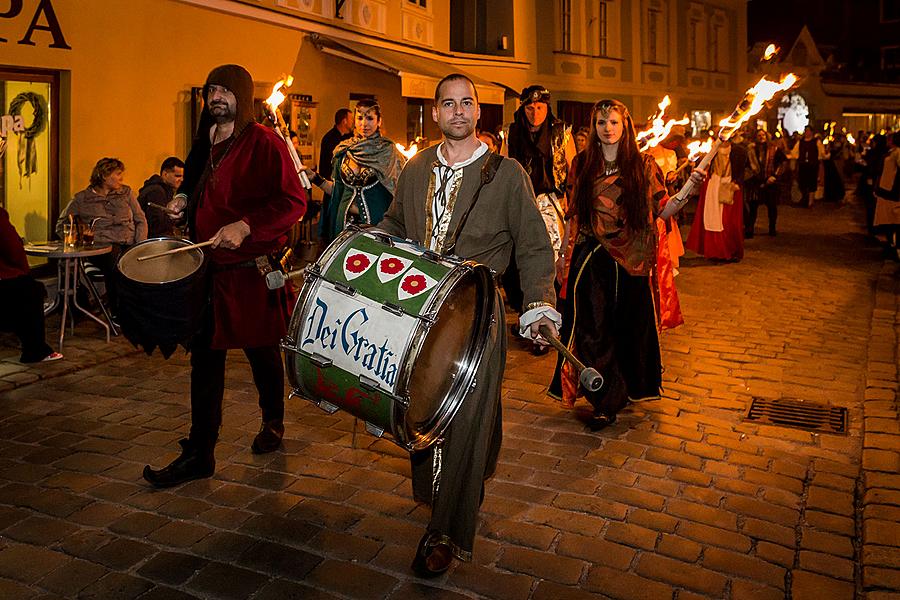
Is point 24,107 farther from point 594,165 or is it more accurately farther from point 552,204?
point 594,165

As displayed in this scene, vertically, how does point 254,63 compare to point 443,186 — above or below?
above

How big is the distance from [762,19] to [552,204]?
52.2 meters

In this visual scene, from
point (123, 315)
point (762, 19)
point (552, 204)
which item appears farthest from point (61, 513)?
point (762, 19)

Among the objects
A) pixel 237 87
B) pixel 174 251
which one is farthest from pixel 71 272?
pixel 174 251

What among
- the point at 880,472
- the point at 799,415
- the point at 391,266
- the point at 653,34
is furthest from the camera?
the point at 653,34

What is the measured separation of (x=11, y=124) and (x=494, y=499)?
730 cm

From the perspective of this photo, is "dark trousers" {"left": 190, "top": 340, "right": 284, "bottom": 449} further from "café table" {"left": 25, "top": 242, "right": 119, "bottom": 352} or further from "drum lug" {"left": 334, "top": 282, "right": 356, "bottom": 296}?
"café table" {"left": 25, "top": 242, "right": 119, "bottom": 352}

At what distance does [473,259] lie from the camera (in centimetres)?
399

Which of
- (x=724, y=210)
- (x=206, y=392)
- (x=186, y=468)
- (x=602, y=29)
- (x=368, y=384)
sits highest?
(x=602, y=29)

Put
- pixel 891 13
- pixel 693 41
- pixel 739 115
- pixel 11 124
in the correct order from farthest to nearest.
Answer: pixel 891 13 → pixel 693 41 → pixel 11 124 → pixel 739 115

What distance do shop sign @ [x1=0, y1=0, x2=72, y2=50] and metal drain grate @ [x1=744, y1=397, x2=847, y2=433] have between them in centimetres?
752

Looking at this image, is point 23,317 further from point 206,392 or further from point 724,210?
point 724,210

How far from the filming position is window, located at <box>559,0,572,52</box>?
2608cm

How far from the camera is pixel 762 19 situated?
55156 millimetres
